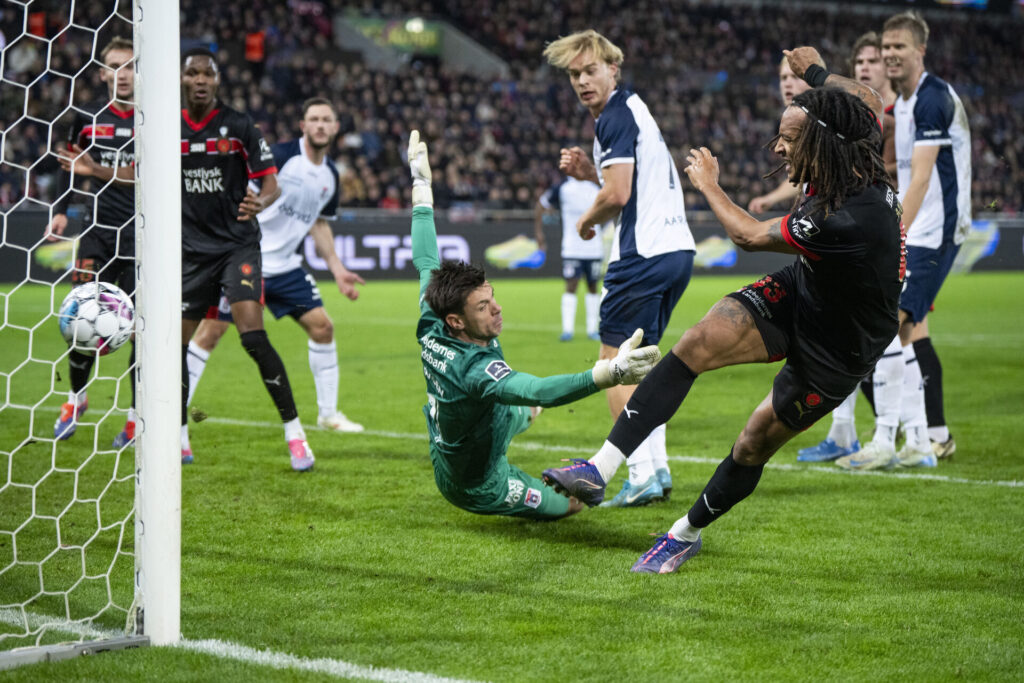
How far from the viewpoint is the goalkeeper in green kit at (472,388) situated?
3732 millimetres

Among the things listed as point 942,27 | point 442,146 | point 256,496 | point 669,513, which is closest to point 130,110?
point 256,496

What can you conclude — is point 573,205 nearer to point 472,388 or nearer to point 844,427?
point 844,427

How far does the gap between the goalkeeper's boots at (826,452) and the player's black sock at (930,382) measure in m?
0.52

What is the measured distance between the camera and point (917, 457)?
20.0ft

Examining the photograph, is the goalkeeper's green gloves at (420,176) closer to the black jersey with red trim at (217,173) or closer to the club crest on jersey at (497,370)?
the club crest on jersey at (497,370)

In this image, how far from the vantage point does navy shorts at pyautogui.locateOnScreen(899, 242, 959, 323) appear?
620cm

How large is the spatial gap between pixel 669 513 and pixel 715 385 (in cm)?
460

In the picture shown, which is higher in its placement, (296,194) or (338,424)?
(296,194)

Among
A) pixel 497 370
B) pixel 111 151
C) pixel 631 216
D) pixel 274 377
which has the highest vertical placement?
pixel 111 151

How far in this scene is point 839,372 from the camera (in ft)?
12.6

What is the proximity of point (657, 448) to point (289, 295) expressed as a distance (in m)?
2.80

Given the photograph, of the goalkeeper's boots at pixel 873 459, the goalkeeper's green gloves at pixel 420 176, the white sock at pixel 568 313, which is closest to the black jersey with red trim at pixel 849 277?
the goalkeeper's green gloves at pixel 420 176

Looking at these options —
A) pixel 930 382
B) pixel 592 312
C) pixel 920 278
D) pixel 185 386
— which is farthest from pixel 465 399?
pixel 592 312

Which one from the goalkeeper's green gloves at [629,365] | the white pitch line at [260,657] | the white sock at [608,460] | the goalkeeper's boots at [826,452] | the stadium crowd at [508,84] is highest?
the stadium crowd at [508,84]
